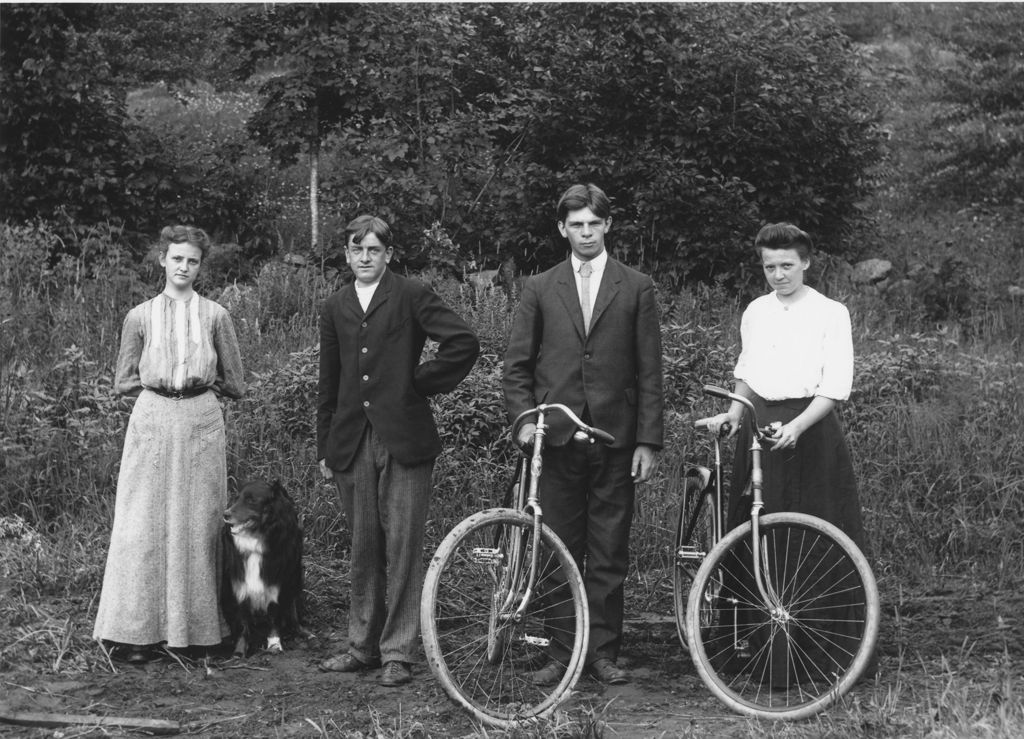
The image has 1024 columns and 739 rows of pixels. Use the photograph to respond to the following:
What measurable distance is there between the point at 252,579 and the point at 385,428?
107cm

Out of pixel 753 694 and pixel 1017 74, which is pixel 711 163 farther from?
pixel 753 694

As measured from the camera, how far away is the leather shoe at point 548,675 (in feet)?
16.9

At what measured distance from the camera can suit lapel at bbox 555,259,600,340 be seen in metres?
5.38

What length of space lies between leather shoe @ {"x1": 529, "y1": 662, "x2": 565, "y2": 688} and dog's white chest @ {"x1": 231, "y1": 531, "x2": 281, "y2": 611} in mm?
1472

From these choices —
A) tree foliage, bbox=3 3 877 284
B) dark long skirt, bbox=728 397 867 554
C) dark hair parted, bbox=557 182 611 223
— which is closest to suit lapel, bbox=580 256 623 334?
dark hair parted, bbox=557 182 611 223

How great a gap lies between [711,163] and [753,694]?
770 centimetres

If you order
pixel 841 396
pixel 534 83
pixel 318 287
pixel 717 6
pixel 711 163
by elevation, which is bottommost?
pixel 841 396

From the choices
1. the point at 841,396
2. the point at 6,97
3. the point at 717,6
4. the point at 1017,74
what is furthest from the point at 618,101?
the point at 841,396

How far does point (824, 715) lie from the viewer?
475 cm

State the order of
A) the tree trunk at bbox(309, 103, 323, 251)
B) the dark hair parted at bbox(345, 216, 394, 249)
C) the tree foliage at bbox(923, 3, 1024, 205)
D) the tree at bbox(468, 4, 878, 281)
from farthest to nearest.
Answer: the tree foliage at bbox(923, 3, 1024, 205) < the tree at bbox(468, 4, 878, 281) < the tree trunk at bbox(309, 103, 323, 251) < the dark hair parted at bbox(345, 216, 394, 249)

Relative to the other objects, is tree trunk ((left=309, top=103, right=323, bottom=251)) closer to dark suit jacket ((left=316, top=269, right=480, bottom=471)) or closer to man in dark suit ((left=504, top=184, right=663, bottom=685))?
dark suit jacket ((left=316, top=269, right=480, bottom=471))

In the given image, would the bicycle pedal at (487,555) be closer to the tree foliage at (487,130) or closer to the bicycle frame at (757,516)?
the bicycle frame at (757,516)

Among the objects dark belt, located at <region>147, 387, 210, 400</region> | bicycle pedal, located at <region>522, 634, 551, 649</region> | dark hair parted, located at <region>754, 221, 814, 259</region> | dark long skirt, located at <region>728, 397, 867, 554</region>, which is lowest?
bicycle pedal, located at <region>522, 634, 551, 649</region>

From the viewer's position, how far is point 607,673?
533 centimetres
